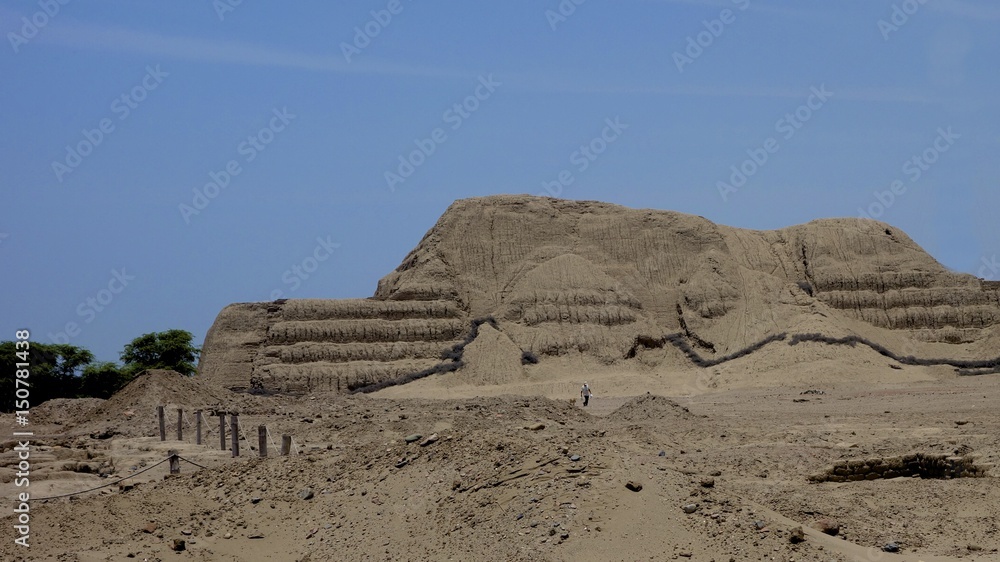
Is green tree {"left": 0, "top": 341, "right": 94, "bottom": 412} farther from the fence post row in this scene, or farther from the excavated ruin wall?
the excavated ruin wall

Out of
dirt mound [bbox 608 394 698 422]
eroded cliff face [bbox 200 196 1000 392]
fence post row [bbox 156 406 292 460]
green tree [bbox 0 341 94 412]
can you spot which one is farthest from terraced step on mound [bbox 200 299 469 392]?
dirt mound [bbox 608 394 698 422]

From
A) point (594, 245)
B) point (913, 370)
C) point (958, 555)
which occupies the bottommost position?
point (958, 555)

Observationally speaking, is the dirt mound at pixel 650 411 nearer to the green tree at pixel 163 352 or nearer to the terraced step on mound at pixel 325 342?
the terraced step on mound at pixel 325 342

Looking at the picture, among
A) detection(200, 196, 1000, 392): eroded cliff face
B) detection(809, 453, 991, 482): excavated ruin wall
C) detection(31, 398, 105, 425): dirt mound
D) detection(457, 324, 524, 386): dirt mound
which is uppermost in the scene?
detection(200, 196, 1000, 392): eroded cliff face

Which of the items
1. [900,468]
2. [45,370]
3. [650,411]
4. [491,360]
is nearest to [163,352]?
[45,370]

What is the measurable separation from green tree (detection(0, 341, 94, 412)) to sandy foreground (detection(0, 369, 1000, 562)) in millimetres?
25129

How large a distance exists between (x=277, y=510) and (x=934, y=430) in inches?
619

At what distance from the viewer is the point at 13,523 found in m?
16.6

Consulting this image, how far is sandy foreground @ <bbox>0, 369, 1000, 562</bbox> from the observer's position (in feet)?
43.2

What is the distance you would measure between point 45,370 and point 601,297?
27124 mm

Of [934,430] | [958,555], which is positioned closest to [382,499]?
Answer: [958,555]

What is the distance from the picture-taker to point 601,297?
53344 millimetres

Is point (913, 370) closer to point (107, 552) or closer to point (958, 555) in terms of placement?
point (958, 555)

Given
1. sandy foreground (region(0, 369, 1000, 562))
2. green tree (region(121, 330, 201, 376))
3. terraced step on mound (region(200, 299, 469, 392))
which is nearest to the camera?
sandy foreground (region(0, 369, 1000, 562))
